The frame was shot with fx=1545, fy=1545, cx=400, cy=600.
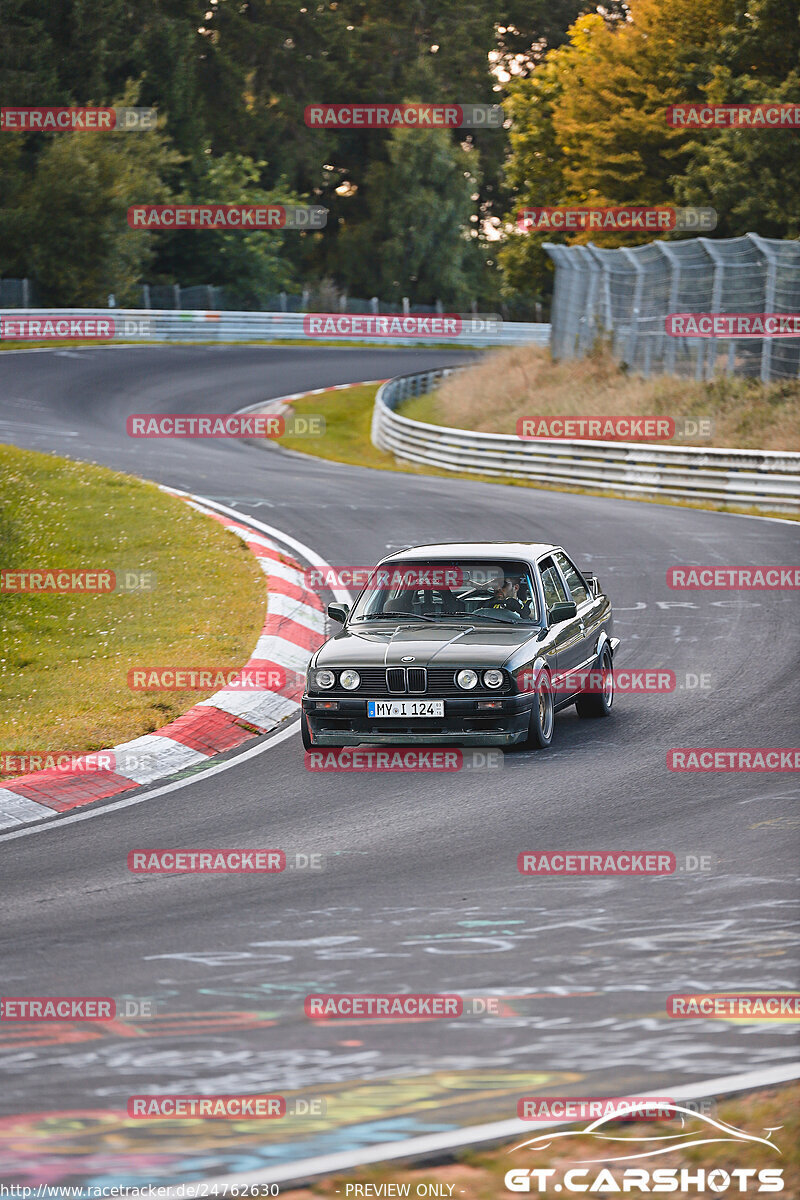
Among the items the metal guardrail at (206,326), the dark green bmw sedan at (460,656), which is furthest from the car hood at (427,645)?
the metal guardrail at (206,326)

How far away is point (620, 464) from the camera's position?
92.0 ft

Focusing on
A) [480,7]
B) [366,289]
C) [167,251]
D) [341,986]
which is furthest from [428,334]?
[341,986]

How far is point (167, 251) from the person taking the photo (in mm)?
68375

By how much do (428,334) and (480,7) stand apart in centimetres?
3138

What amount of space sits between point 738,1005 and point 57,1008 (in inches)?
102

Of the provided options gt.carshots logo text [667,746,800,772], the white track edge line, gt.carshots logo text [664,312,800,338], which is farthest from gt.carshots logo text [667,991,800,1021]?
gt.carshots logo text [664,312,800,338]

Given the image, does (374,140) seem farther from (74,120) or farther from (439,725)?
(439,725)

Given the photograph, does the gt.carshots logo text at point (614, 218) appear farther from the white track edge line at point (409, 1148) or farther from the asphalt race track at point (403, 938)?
the white track edge line at point (409, 1148)

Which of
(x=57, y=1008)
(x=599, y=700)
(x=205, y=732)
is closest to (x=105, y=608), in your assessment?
(x=205, y=732)

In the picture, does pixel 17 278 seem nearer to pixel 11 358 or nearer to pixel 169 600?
pixel 11 358

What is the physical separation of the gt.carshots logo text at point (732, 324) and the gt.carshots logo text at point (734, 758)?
798 inches

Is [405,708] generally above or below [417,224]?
below

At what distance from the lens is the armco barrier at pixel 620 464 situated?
24703 millimetres

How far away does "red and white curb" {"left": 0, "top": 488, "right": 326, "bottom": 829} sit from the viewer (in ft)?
31.2
